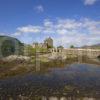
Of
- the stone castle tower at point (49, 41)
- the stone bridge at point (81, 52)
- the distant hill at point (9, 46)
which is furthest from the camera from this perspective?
the stone castle tower at point (49, 41)

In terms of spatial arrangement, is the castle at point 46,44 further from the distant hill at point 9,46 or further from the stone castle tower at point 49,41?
the distant hill at point 9,46

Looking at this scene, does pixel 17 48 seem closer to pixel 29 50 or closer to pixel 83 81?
pixel 29 50

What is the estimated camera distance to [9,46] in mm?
92375

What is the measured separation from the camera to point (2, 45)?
89688mm

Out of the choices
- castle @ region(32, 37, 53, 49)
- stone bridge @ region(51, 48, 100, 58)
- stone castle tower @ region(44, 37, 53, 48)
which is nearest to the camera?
stone bridge @ region(51, 48, 100, 58)

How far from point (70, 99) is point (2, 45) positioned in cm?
6352

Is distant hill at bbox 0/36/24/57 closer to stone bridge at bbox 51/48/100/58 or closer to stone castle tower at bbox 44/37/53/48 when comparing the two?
stone bridge at bbox 51/48/100/58

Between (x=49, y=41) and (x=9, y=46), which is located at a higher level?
(x=49, y=41)

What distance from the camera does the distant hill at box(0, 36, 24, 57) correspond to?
89.1 m

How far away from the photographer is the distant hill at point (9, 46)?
8912 centimetres

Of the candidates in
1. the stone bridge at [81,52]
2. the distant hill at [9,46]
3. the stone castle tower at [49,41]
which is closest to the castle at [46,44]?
the stone castle tower at [49,41]

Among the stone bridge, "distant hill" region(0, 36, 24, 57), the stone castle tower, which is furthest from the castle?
"distant hill" region(0, 36, 24, 57)

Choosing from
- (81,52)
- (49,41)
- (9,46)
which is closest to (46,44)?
A: (49,41)

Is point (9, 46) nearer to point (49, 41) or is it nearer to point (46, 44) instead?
point (46, 44)
